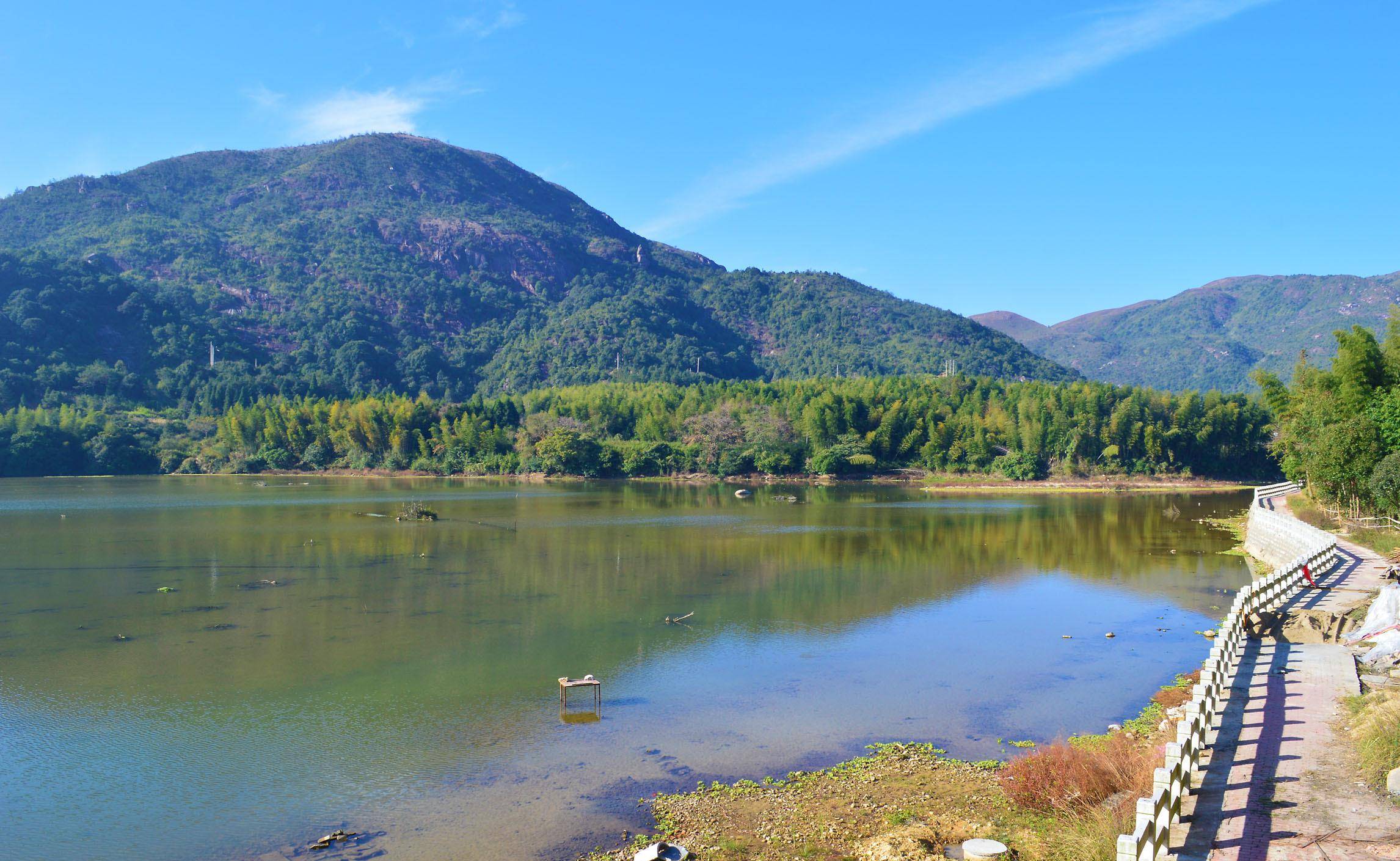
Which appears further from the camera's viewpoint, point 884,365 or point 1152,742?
point 884,365

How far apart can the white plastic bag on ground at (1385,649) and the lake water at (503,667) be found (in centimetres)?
324

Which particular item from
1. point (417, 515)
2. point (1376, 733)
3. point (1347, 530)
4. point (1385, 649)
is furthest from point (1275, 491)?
point (1376, 733)

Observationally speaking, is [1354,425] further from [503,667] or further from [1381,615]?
[503,667]

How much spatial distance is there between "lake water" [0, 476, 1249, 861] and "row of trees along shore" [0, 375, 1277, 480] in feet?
141

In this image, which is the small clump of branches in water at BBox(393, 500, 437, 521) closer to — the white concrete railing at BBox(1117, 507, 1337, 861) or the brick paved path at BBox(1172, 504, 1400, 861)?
the white concrete railing at BBox(1117, 507, 1337, 861)

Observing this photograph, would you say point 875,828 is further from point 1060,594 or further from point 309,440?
point 309,440

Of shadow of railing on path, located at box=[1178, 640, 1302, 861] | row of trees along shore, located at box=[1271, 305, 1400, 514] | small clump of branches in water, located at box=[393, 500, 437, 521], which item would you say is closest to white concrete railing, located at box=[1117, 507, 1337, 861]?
shadow of railing on path, located at box=[1178, 640, 1302, 861]

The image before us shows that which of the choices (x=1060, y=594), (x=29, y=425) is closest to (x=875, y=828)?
(x=1060, y=594)

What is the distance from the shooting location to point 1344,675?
12703mm

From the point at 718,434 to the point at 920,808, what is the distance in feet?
237

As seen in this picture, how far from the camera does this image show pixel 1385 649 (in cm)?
1339

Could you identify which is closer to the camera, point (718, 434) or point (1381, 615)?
point (1381, 615)

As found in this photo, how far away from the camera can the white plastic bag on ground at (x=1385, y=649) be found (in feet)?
43.5

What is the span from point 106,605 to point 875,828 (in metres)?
21.4
